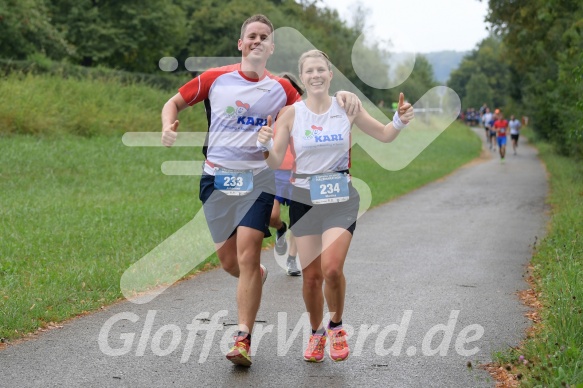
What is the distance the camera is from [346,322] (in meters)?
7.12

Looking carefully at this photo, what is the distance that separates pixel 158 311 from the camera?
24.6 feet

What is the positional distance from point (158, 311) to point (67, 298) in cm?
84

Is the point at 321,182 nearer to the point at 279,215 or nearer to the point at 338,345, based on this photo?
the point at 338,345

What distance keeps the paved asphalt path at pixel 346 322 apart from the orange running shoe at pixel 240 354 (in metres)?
0.07

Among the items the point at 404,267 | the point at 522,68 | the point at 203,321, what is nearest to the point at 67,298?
the point at 203,321

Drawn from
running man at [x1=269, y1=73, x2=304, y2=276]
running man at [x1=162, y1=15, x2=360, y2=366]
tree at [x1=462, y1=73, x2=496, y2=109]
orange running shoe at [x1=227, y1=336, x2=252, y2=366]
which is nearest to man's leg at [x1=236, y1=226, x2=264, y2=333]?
running man at [x1=162, y1=15, x2=360, y2=366]

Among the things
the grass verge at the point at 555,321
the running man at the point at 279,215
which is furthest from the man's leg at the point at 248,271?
the running man at the point at 279,215

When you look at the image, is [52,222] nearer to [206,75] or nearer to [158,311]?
[158,311]

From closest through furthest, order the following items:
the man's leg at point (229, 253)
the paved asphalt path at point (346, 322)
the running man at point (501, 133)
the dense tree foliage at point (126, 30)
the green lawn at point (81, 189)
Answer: the paved asphalt path at point (346, 322) → the man's leg at point (229, 253) → the green lawn at point (81, 189) → the running man at point (501, 133) → the dense tree foliage at point (126, 30)

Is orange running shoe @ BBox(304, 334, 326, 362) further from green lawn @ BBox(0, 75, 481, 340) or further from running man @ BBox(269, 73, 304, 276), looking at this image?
running man @ BBox(269, 73, 304, 276)

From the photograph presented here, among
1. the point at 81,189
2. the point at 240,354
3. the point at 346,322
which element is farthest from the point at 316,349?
the point at 81,189

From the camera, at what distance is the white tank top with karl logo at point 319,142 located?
19.1 feet

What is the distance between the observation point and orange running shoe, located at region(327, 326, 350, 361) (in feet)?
19.1

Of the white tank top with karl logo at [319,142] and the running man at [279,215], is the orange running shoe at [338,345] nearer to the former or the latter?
the white tank top with karl logo at [319,142]
